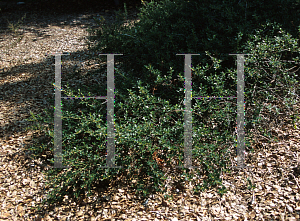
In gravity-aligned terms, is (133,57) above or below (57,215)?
above

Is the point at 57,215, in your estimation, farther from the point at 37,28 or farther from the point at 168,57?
the point at 37,28

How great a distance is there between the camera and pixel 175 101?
9.41 ft

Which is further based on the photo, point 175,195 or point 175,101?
point 175,101

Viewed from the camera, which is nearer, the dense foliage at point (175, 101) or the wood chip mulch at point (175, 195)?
the wood chip mulch at point (175, 195)

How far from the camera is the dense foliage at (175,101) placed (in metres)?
2.18

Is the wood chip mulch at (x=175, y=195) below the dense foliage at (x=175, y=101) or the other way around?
below

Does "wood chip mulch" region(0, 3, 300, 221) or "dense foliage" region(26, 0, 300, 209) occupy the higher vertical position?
"dense foliage" region(26, 0, 300, 209)

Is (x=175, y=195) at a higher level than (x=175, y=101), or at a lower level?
lower

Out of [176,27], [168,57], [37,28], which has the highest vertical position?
[37,28]

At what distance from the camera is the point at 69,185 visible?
2309mm

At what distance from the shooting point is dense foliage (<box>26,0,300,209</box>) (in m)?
2.18

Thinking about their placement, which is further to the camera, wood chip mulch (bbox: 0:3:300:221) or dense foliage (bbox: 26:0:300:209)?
dense foliage (bbox: 26:0:300:209)

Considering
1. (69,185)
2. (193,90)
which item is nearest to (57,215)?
(69,185)

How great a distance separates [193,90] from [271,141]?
3.24 feet
